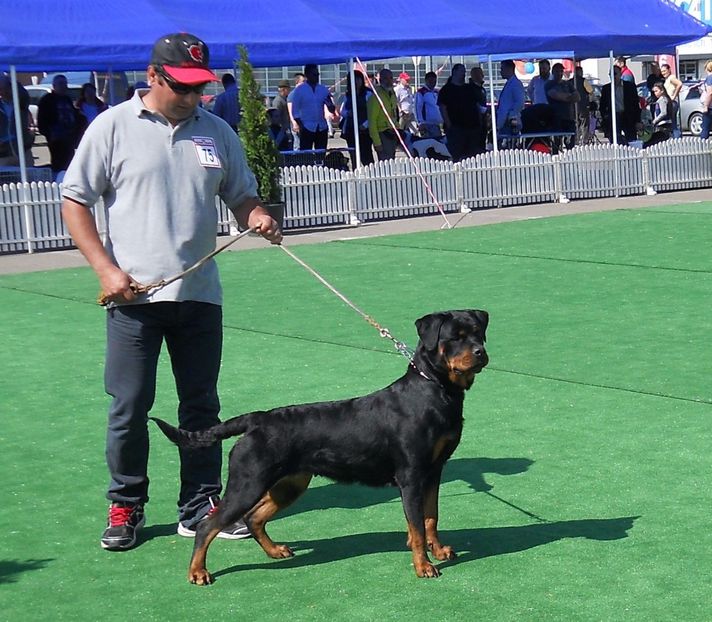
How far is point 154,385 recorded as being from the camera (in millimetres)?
5117

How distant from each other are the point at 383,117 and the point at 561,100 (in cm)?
411

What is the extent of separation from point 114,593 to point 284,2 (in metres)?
15.2

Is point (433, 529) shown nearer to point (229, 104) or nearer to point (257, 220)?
point (257, 220)

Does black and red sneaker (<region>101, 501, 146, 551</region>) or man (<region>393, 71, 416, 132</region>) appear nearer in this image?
black and red sneaker (<region>101, 501, 146, 551</region>)

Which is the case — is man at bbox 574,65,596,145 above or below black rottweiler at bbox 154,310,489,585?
above

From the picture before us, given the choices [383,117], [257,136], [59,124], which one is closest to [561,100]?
[383,117]

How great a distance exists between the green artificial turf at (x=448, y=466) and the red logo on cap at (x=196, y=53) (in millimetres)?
1930

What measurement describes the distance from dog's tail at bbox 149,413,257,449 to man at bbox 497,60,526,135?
61.8ft

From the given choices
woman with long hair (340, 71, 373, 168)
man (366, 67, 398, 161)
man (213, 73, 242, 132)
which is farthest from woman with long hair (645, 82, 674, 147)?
man (213, 73, 242, 132)

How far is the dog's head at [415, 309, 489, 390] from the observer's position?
4.55 metres

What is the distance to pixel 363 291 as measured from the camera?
1166cm

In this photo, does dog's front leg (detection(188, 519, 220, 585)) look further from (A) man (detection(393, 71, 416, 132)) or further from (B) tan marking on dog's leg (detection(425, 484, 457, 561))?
(A) man (detection(393, 71, 416, 132))

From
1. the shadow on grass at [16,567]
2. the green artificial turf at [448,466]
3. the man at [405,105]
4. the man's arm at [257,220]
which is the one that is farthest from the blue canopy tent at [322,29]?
the shadow on grass at [16,567]

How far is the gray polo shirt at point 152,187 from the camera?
4801mm
